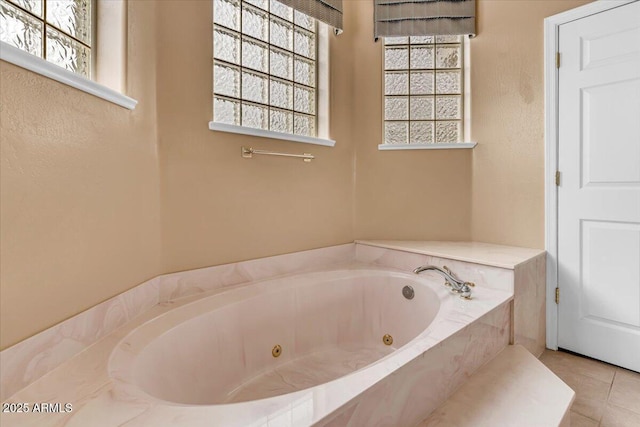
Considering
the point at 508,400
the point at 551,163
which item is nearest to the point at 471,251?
the point at 551,163

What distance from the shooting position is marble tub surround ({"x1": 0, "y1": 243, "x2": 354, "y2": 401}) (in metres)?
0.80

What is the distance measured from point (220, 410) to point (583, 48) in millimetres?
2510

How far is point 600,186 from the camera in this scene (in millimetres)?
1763

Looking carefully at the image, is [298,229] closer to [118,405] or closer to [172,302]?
[172,302]

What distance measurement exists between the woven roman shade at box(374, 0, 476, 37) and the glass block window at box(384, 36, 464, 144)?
4.0 inches

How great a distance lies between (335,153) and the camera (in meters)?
2.30

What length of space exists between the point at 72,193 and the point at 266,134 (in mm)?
1035

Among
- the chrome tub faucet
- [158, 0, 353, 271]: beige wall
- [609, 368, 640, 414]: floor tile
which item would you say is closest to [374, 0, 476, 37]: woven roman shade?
[158, 0, 353, 271]: beige wall

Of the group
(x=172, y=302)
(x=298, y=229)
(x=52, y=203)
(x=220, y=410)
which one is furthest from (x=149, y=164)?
→ (x=220, y=410)

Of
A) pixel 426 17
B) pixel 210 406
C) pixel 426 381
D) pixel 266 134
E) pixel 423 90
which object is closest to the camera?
pixel 210 406

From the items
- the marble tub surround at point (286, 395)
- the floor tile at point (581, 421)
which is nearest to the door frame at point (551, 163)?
the floor tile at point (581, 421)

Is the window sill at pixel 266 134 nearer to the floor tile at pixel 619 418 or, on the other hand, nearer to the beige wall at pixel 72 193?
the beige wall at pixel 72 193

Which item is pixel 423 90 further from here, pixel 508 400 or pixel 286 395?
pixel 286 395

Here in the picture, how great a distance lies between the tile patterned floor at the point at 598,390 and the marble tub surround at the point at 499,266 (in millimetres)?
144
